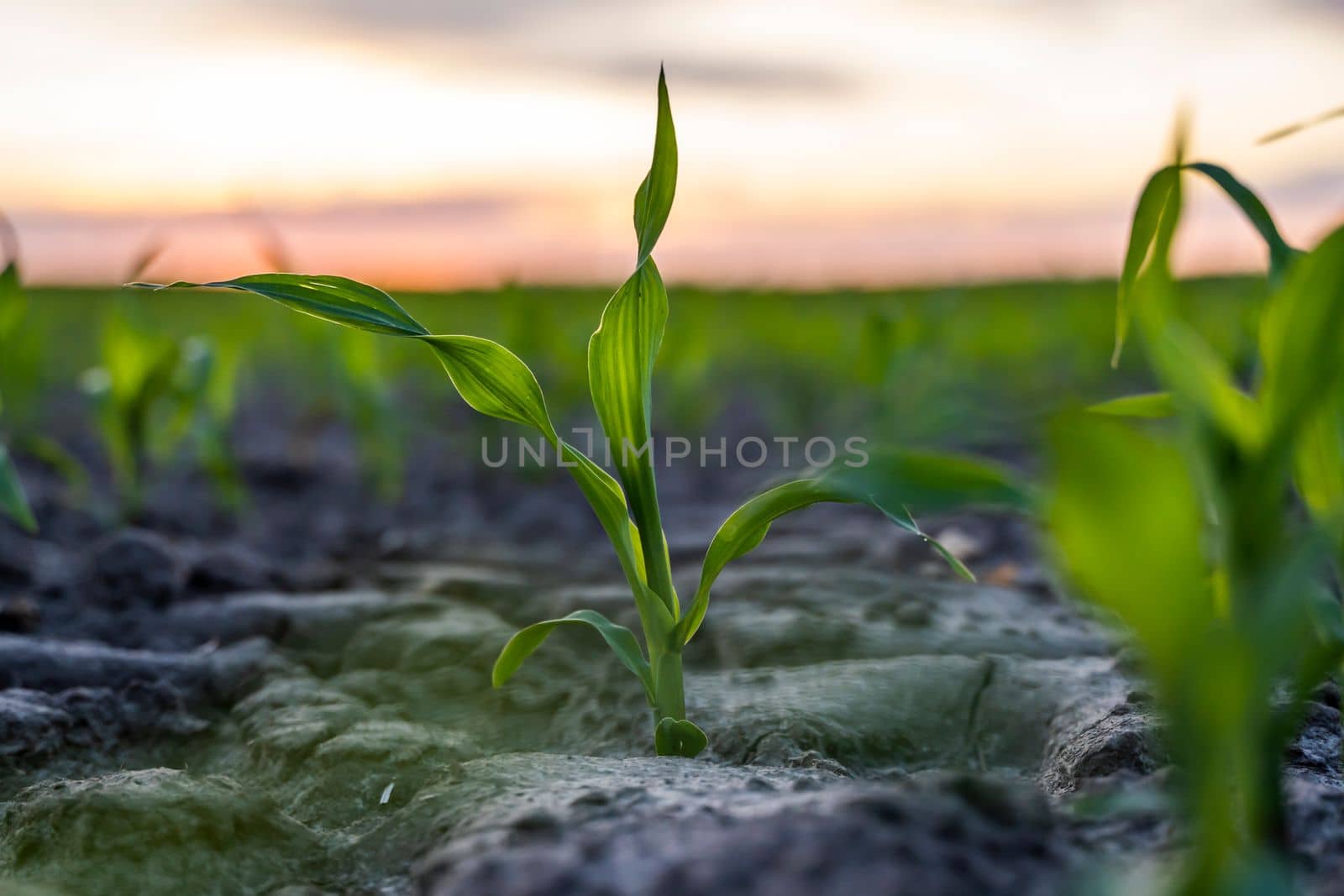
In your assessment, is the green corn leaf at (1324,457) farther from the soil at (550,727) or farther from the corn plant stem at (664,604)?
the corn plant stem at (664,604)

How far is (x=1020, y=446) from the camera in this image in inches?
155

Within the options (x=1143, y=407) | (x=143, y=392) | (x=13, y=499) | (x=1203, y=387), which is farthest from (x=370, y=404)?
(x=1203, y=387)

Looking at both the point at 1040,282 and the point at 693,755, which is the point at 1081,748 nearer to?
the point at 693,755

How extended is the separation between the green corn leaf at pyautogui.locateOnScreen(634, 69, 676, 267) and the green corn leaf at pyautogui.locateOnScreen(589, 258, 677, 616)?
0.04m

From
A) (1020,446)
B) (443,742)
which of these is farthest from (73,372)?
(443,742)

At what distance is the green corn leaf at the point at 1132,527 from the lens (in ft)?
1.94

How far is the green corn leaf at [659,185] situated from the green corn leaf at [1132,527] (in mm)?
655

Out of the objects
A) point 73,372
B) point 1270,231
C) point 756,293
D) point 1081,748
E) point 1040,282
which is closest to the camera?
point 1270,231

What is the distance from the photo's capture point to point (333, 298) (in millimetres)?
1142

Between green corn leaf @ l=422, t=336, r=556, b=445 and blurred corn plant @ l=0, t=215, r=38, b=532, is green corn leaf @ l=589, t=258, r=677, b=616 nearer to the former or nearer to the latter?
green corn leaf @ l=422, t=336, r=556, b=445

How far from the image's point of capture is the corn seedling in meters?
1.14

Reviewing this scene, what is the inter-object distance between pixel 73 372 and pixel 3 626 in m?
5.01

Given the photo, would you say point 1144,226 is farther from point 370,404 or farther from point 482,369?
point 370,404

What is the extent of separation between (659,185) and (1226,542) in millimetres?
695
